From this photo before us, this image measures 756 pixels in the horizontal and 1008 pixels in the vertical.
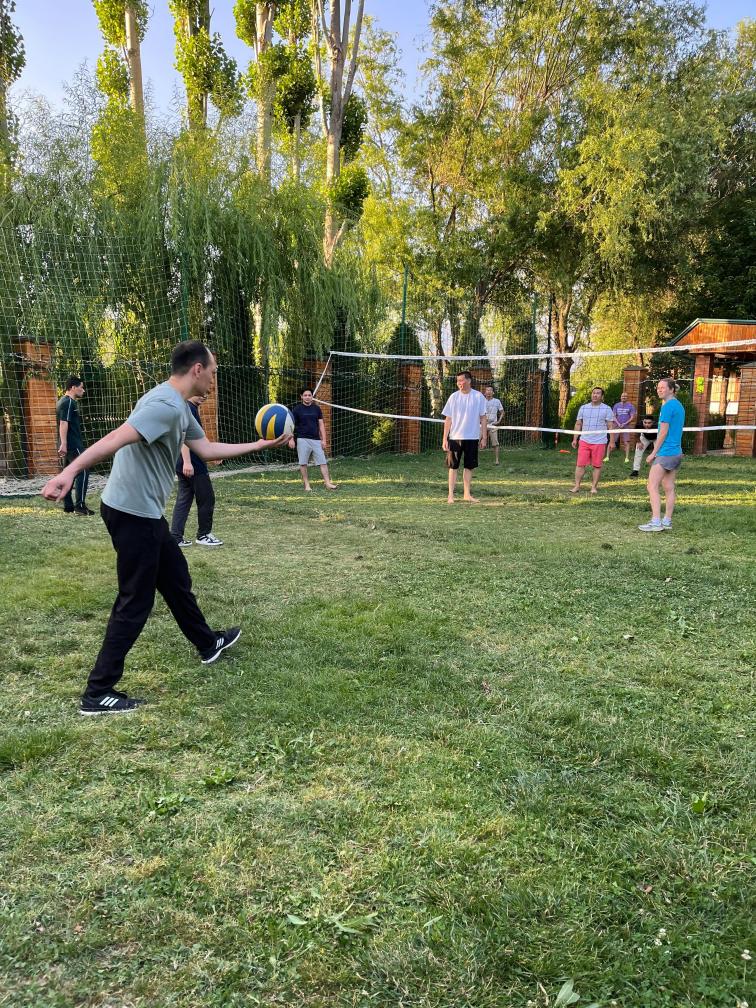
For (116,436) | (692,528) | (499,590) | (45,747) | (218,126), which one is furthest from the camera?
(218,126)

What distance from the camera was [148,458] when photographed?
348 cm

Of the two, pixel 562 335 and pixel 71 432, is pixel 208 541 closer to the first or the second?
pixel 71 432

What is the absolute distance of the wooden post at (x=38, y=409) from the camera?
11.9 meters

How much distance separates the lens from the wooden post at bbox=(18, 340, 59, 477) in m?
11.9

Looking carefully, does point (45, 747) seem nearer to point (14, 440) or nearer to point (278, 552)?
point (278, 552)

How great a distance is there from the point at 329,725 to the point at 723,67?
2838 centimetres

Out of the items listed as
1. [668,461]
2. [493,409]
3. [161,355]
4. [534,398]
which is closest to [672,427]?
[668,461]

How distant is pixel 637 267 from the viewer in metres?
23.2

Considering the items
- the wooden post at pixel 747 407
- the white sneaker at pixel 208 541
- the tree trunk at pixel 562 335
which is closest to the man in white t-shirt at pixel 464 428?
the white sneaker at pixel 208 541

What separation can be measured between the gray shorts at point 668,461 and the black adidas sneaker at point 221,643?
5813 millimetres

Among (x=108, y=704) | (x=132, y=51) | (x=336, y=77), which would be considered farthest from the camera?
(x=132, y=51)

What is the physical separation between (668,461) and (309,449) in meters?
5.56

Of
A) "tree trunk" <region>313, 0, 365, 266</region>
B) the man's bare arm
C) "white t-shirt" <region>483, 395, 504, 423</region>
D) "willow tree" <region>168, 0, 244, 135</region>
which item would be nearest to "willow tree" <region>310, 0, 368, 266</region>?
"tree trunk" <region>313, 0, 365, 266</region>

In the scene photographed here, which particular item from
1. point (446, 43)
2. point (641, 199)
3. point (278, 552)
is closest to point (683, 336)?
point (641, 199)
